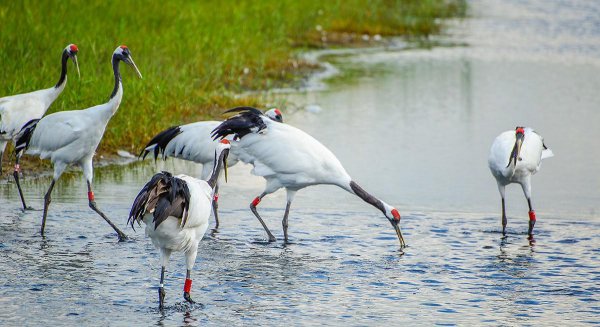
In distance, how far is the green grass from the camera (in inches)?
456

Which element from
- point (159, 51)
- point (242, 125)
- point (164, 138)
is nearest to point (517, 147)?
point (242, 125)

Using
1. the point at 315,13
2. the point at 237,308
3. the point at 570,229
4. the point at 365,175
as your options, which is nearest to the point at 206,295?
the point at 237,308

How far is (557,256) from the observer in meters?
7.82

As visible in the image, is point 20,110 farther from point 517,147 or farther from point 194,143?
point 517,147

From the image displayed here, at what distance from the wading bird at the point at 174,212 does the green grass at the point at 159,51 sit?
16.1 ft

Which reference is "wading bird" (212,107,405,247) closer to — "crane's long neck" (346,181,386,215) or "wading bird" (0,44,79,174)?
"crane's long neck" (346,181,386,215)

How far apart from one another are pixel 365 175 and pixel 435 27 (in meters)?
13.9

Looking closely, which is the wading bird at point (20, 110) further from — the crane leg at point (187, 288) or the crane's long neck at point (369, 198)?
the crane leg at point (187, 288)

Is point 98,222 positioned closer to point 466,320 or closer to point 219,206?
point 219,206

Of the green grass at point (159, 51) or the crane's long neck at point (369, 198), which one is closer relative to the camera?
the crane's long neck at point (369, 198)

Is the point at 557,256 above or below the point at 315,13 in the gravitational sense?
below

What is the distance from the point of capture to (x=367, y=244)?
8188mm

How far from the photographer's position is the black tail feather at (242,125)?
860cm

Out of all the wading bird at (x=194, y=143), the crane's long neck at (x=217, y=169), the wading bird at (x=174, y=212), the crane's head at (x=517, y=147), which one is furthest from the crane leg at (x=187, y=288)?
the crane's head at (x=517, y=147)
